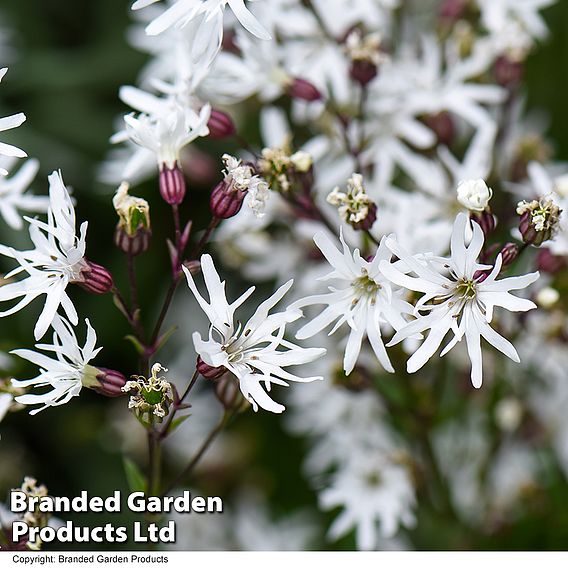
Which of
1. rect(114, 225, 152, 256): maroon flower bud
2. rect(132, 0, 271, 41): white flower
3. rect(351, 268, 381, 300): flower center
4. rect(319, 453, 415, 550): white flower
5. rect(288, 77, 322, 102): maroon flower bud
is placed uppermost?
rect(288, 77, 322, 102): maroon flower bud

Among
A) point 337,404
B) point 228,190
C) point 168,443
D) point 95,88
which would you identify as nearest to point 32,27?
point 95,88

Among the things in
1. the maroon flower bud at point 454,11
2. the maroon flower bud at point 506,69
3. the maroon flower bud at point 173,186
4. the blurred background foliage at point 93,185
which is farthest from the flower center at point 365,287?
the blurred background foliage at point 93,185

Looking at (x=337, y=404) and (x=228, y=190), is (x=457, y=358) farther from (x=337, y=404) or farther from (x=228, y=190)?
(x=228, y=190)

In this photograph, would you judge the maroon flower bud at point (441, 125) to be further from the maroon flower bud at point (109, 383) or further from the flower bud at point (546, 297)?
the maroon flower bud at point (109, 383)

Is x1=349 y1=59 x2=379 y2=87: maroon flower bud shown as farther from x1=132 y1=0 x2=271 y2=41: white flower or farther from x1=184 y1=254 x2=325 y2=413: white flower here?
x1=184 y1=254 x2=325 y2=413: white flower

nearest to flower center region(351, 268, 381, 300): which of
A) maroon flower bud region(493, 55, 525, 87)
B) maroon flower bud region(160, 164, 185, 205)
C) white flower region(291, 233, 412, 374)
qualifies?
white flower region(291, 233, 412, 374)
